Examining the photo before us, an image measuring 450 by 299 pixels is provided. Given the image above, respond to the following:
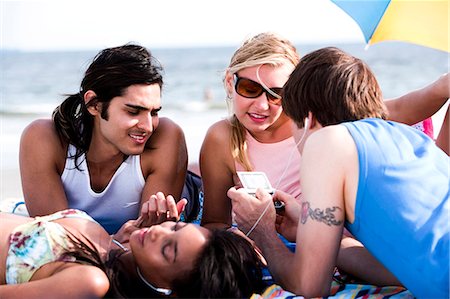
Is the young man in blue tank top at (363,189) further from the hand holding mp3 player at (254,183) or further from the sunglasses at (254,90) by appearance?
the sunglasses at (254,90)

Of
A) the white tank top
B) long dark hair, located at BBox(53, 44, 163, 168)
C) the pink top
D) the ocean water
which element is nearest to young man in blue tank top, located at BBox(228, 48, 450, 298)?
the pink top

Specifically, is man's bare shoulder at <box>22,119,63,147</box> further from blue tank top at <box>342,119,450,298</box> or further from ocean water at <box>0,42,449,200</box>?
ocean water at <box>0,42,449,200</box>

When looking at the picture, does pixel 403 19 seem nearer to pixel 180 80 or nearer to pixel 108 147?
pixel 108 147

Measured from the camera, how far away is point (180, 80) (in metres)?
24.6

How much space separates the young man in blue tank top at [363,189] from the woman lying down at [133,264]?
0.27 meters

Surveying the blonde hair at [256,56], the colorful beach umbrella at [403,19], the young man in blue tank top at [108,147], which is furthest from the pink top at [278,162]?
the colorful beach umbrella at [403,19]

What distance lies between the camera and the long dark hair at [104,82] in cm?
413

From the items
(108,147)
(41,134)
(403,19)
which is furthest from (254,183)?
(403,19)

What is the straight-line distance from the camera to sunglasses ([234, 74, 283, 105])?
409cm

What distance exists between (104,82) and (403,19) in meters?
2.04

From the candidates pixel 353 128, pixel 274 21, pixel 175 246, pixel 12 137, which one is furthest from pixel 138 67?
pixel 274 21

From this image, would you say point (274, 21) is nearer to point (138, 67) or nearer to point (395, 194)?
point (138, 67)

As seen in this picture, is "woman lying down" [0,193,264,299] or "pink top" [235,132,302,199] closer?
"woman lying down" [0,193,264,299]

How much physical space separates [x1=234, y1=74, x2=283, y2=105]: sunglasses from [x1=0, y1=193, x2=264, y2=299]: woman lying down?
1.22 m
